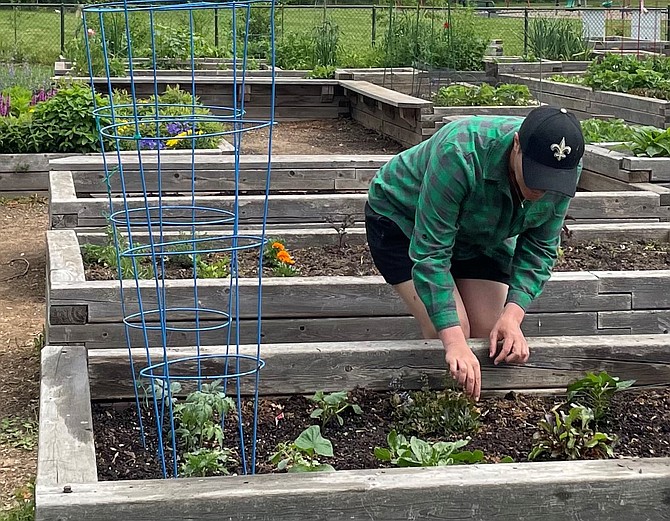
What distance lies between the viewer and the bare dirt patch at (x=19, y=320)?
3924mm

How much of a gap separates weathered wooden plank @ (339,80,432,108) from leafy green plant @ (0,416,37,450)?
7.15m

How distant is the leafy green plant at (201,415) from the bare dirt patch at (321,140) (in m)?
7.42

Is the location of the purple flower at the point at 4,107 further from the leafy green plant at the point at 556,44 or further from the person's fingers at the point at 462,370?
the leafy green plant at the point at 556,44

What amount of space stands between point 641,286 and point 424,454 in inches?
77.5

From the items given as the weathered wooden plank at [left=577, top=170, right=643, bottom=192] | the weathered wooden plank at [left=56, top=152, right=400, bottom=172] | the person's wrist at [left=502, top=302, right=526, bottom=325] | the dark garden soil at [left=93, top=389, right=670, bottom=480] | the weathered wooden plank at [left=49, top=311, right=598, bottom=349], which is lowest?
the dark garden soil at [left=93, top=389, right=670, bottom=480]

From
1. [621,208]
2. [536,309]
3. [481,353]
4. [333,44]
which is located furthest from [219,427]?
[333,44]

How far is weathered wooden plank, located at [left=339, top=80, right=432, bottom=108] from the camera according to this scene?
10.8m

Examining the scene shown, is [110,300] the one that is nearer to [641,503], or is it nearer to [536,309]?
[536,309]

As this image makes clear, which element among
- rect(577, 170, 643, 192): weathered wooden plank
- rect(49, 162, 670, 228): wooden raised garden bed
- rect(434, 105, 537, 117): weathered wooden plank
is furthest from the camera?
rect(434, 105, 537, 117): weathered wooden plank

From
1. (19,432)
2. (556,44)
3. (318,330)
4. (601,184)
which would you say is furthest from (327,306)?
(556,44)

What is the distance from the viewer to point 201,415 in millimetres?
2941

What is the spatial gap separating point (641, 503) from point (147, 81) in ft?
36.4

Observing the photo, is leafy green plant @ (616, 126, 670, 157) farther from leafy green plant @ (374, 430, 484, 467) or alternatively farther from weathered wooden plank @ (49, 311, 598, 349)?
leafy green plant @ (374, 430, 484, 467)

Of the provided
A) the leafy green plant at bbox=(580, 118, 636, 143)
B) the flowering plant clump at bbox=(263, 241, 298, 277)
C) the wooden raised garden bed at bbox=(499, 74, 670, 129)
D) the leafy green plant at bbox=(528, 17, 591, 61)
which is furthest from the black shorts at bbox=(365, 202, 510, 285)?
the leafy green plant at bbox=(528, 17, 591, 61)
